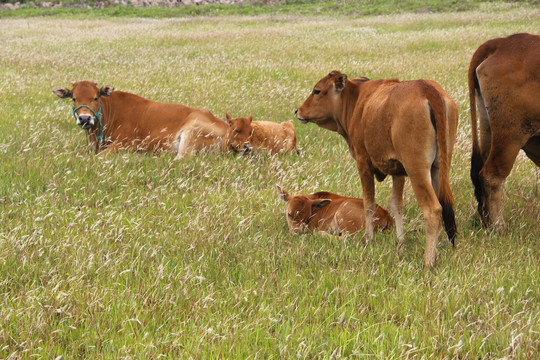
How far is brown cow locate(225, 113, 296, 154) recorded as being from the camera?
8555 millimetres

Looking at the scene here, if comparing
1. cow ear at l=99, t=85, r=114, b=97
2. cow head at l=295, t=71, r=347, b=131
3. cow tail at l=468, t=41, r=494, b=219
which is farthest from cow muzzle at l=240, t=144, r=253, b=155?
cow tail at l=468, t=41, r=494, b=219

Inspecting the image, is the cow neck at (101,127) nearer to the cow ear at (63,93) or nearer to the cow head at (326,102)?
the cow ear at (63,93)

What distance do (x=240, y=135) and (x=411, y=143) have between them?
4226 mm

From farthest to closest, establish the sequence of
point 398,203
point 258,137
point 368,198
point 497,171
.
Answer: point 258,137 → point 497,171 → point 398,203 → point 368,198

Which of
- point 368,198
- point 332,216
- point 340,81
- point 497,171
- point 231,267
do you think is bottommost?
point 332,216

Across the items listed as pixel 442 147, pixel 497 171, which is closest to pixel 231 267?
pixel 442 147

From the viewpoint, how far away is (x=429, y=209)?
4703 millimetres

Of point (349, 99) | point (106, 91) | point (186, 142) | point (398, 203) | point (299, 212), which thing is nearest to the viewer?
point (398, 203)

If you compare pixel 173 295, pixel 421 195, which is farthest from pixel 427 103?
pixel 173 295

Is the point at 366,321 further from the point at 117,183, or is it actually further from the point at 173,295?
the point at 117,183

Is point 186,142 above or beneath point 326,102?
beneath

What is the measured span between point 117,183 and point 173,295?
125 inches

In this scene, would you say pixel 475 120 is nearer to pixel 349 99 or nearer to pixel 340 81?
pixel 349 99

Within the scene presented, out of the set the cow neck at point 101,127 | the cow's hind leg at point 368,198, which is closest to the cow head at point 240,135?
the cow neck at point 101,127
